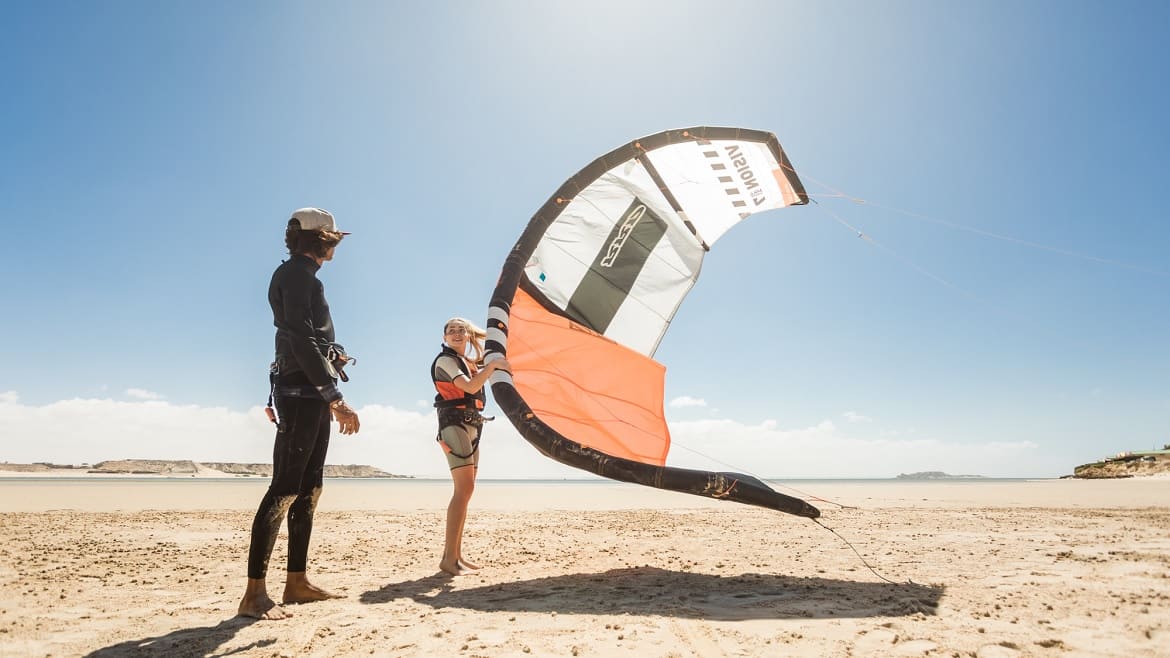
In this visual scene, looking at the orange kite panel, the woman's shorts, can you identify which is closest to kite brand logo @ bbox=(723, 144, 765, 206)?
the orange kite panel

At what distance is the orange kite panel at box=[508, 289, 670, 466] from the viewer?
4.68 metres

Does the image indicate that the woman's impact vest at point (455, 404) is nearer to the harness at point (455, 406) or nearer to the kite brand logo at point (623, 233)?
the harness at point (455, 406)

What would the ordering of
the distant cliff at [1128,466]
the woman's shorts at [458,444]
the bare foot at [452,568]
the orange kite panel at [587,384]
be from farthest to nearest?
the distant cliff at [1128,466] → the orange kite panel at [587,384] → the woman's shorts at [458,444] → the bare foot at [452,568]

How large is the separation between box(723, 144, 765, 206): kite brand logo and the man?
362cm

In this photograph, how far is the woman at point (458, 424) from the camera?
420 centimetres

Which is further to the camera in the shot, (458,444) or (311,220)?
(458,444)

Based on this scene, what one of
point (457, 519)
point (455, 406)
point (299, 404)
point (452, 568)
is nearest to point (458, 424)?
point (455, 406)

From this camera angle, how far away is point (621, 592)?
3.50 m

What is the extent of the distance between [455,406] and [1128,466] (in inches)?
954

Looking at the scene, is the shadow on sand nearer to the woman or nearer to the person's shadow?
the woman

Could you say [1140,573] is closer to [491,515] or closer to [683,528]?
[683,528]

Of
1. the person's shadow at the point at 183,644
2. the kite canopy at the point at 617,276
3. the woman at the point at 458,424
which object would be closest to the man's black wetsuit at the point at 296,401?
the person's shadow at the point at 183,644

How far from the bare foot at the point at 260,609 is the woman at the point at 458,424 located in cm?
127

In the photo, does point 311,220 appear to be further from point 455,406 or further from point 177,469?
point 177,469
